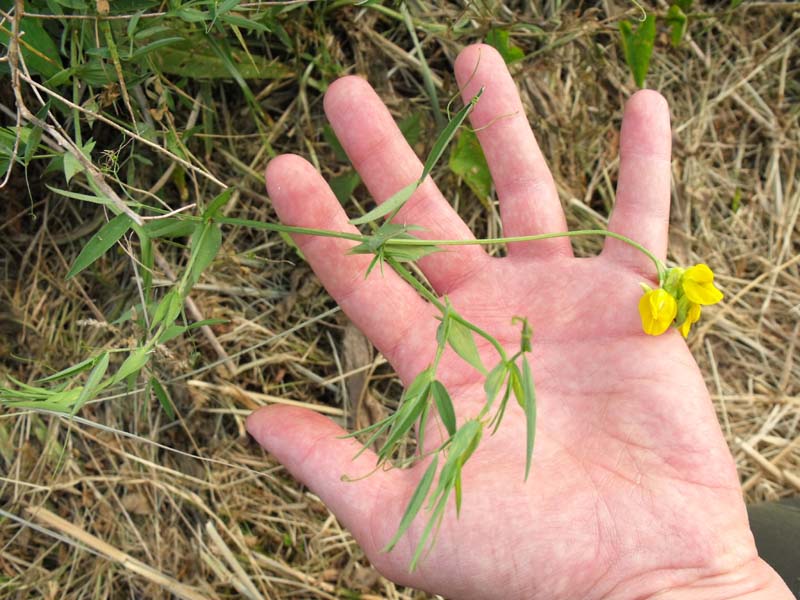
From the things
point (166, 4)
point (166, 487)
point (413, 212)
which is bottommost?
point (166, 487)

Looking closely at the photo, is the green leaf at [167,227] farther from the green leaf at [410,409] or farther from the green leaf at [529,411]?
the green leaf at [529,411]

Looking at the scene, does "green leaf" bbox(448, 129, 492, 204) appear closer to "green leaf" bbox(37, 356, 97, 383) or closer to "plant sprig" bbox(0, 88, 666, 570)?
"plant sprig" bbox(0, 88, 666, 570)

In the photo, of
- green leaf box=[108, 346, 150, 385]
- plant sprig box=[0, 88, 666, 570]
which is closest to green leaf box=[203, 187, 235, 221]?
plant sprig box=[0, 88, 666, 570]

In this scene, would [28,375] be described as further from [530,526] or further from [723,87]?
[723,87]

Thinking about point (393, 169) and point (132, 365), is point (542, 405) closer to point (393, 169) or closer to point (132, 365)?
point (393, 169)

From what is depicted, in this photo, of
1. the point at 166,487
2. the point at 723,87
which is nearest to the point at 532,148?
the point at 723,87

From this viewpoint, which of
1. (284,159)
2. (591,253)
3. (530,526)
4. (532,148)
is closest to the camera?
(530,526)

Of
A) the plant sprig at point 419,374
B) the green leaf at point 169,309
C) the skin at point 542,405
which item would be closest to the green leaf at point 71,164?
the plant sprig at point 419,374
